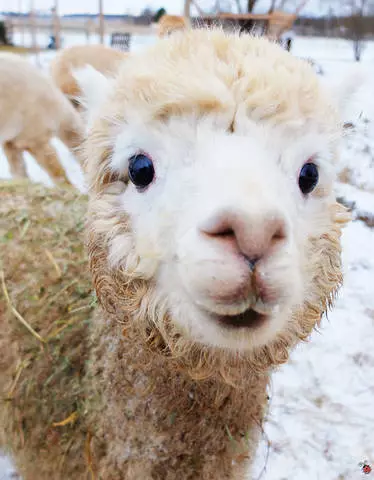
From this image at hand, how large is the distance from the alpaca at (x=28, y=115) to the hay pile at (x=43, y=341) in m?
4.15

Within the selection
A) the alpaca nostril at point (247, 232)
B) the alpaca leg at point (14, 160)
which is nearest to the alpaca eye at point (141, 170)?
the alpaca nostril at point (247, 232)

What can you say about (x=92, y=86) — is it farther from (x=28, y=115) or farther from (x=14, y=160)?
(x=14, y=160)

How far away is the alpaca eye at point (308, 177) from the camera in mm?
1349

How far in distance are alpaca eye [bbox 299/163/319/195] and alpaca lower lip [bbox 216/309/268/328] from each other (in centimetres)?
46

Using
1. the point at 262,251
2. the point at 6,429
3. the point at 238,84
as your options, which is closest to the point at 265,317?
the point at 262,251

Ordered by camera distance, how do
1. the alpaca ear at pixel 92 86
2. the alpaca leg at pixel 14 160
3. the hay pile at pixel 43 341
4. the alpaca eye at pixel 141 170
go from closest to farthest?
the alpaca eye at pixel 141 170 → the alpaca ear at pixel 92 86 → the hay pile at pixel 43 341 → the alpaca leg at pixel 14 160

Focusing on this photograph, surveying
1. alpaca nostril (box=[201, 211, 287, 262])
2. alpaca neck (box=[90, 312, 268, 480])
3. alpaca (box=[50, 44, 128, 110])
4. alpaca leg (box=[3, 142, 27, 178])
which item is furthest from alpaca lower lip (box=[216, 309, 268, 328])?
alpaca (box=[50, 44, 128, 110])

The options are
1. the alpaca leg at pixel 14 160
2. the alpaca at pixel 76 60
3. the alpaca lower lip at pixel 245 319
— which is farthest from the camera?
the alpaca at pixel 76 60

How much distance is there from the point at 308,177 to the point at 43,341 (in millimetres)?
1261

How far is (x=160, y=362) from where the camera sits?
1543mm

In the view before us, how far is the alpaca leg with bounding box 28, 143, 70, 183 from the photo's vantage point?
20.6ft

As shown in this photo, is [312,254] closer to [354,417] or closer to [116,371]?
[116,371]

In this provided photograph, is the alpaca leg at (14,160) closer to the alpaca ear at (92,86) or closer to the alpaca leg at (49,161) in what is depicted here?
the alpaca leg at (49,161)

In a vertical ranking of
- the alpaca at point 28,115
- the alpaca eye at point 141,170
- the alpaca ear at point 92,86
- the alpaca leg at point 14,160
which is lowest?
A: the alpaca leg at point 14,160
